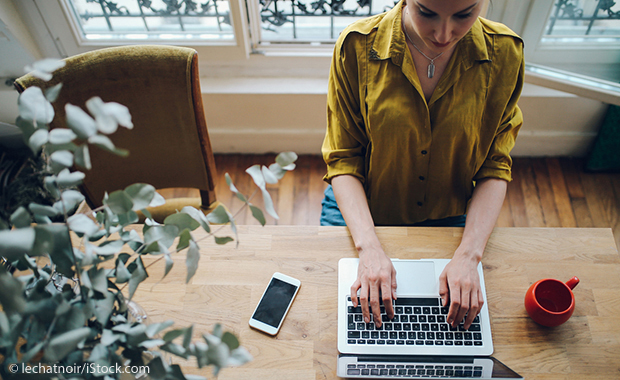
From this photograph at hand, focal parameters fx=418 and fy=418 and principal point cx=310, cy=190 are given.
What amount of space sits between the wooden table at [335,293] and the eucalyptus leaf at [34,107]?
0.54m

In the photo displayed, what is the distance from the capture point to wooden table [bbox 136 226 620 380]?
0.83 meters

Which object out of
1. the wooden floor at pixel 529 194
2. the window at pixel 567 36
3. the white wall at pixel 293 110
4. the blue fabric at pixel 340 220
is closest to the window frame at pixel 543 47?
the window at pixel 567 36

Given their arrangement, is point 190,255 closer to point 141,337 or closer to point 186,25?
point 141,337

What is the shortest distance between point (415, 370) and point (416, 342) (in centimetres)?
5

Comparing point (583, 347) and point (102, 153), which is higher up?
point (102, 153)

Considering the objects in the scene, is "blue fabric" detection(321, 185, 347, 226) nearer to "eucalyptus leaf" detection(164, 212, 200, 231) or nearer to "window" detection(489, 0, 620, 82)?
"eucalyptus leaf" detection(164, 212, 200, 231)

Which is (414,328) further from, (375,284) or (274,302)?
(274,302)

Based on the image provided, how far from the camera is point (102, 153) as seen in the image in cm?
119

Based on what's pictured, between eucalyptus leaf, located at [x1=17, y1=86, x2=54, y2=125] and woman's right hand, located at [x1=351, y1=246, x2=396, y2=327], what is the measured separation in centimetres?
65

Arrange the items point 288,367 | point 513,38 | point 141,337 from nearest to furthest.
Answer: point 141,337 → point 288,367 → point 513,38

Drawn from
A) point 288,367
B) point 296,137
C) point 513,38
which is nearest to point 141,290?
point 288,367

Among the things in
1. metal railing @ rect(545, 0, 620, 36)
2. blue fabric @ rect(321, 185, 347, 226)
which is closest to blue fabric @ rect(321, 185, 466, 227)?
blue fabric @ rect(321, 185, 347, 226)

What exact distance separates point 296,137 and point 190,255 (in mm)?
1656

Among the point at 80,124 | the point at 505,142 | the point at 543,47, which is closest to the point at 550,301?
the point at 505,142
